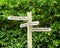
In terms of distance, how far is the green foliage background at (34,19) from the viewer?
5711 millimetres

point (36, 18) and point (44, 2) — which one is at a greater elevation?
point (44, 2)

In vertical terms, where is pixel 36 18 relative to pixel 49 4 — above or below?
below

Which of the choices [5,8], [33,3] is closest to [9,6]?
[5,8]

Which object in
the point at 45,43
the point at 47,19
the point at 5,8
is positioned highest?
the point at 5,8

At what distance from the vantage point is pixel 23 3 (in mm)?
5832

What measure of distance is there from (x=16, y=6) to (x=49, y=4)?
0.91m

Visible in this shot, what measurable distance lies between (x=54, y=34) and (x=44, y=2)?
97 centimetres

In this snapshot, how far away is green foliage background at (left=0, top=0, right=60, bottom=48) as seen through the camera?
571cm

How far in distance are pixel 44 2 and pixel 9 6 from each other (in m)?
0.97

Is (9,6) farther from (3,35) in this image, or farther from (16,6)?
(3,35)

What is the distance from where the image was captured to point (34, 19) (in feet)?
19.1

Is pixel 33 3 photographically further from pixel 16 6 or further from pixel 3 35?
pixel 3 35

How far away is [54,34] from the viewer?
594 centimetres

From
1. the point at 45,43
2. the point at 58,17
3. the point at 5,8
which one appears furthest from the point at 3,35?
the point at 58,17
